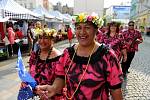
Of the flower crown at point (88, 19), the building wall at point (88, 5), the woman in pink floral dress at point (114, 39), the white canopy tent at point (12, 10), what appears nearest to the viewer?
the flower crown at point (88, 19)

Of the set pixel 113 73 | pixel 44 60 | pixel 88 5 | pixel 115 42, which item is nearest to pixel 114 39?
pixel 115 42

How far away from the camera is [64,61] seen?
8.69 feet

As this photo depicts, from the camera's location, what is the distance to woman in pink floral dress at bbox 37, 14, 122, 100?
2445 mm

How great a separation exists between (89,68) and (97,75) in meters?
0.09

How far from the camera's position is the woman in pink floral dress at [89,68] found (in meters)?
2.45

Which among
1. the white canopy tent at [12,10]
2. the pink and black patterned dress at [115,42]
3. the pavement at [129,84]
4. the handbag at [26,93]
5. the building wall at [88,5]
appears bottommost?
the pavement at [129,84]

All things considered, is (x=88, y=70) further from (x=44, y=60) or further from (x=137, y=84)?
(x=137, y=84)

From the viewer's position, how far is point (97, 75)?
8.02ft

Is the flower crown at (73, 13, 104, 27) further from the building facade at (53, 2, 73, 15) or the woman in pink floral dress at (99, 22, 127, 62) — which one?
the building facade at (53, 2, 73, 15)

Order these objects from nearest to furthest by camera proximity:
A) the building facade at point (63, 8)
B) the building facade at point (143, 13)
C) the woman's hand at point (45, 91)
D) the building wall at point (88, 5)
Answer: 1. the woman's hand at point (45, 91)
2. the building facade at point (143, 13)
3. the building wall at point (88, 5)
4. the building facade at point (63, 8)

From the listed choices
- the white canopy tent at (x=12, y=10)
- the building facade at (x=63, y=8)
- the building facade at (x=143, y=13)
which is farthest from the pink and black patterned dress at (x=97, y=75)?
the building facade at (x=63, y=8)

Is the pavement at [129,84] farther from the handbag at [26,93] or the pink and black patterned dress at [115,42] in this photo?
the handbag at [26,93]

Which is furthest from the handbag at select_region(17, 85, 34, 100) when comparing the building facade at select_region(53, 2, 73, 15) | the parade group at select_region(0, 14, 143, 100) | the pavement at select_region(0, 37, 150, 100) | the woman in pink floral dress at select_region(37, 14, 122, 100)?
the building facade at select_region(53, 2, 73, 15)

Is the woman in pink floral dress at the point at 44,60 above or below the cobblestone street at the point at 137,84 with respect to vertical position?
above
